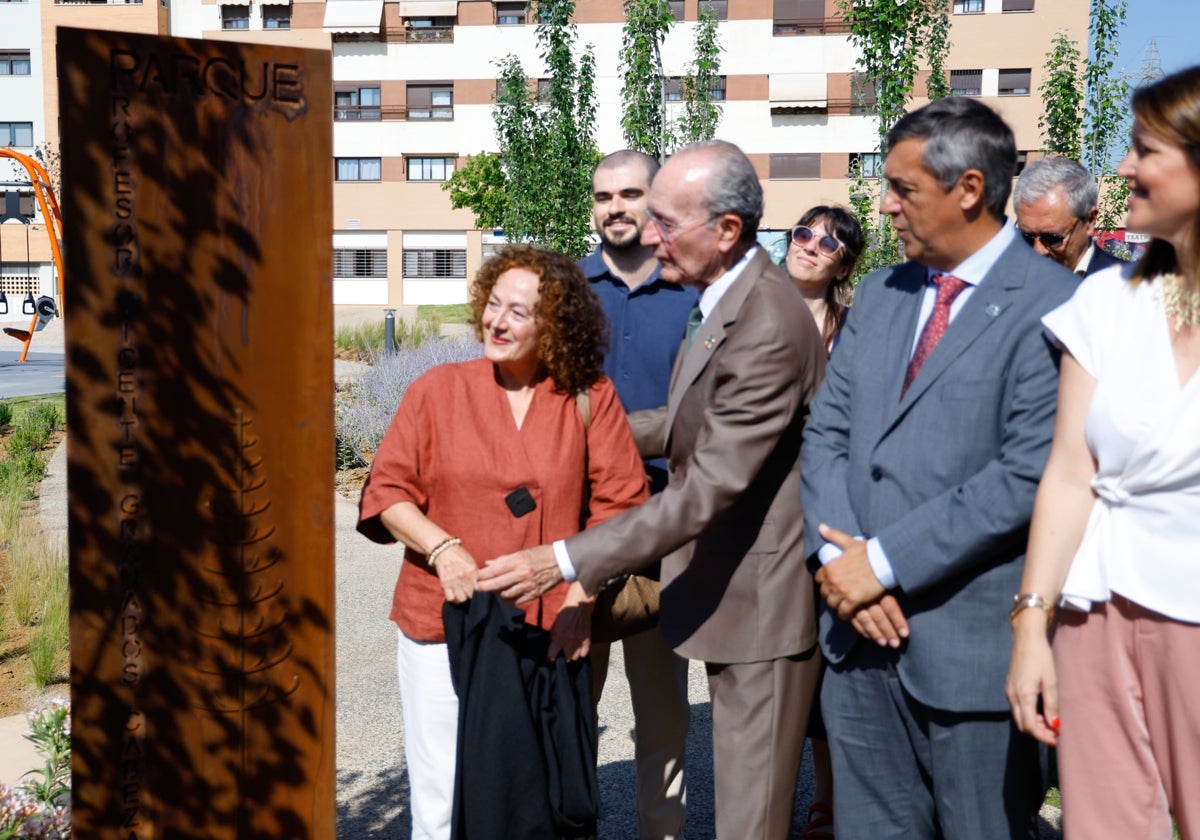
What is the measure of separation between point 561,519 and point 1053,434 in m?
1.37

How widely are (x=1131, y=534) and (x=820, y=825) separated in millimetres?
2327

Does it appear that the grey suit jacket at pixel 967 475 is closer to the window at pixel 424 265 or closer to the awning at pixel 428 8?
the window at pixel 424 265

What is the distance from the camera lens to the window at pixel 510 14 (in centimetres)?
4588

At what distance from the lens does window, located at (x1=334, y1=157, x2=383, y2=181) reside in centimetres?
4791

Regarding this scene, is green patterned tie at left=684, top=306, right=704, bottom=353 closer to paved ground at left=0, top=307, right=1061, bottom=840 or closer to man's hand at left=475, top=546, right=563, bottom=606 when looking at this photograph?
man's hand at left=475, top=546, right=563, bottom=606

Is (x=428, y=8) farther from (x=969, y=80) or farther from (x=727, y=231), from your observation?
(x=727, y=231)

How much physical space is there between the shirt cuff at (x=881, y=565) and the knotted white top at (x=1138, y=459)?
446 mm

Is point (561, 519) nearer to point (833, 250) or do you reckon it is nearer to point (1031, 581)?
point (1031, 581)

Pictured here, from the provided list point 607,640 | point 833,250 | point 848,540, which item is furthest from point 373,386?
point 848,540

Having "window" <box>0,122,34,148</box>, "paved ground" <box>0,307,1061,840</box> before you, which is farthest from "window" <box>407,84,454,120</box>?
"paved ground" <box>0,307,1061,840</box>

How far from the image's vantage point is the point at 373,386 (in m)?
13.0

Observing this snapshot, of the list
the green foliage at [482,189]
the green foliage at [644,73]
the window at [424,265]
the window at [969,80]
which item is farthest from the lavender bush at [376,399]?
the window at [969,80]

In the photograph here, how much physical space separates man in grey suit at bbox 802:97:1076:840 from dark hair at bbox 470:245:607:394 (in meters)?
0.82

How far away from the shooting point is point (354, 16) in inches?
1807
